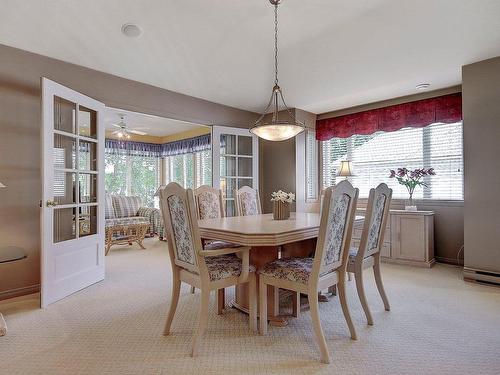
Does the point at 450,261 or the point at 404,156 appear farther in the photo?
the point at 404,156

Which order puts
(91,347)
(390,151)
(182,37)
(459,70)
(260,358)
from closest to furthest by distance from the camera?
(260,358), (91,347), (182,37), (459,70), (390,151)

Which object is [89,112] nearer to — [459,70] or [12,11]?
[12,11]

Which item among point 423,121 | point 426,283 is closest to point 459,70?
point 423,121

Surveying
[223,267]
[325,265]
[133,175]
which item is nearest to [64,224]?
[223,267]

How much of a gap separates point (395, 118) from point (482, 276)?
7.81 feet

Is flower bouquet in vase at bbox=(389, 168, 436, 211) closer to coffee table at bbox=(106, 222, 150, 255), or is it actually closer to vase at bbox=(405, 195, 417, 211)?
vase at bbox=(405, 195, 417, 211)

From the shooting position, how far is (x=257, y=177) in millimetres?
5148

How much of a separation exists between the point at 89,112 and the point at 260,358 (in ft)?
9.62

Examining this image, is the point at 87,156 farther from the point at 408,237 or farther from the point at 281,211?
the point at 408,237

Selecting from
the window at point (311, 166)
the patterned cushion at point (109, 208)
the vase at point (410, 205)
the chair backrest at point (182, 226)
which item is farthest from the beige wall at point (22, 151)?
the vase at point (410, 205)

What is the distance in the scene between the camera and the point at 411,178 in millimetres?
4191

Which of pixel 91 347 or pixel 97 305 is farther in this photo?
pixel 97 305

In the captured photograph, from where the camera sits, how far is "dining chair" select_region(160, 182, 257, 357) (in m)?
1.86

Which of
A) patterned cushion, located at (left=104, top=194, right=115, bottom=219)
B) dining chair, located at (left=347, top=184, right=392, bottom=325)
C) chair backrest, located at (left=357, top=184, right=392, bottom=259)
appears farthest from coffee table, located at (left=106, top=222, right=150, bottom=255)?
chair backrest, located at (left=357, top=184, right=392, bottom=259)
